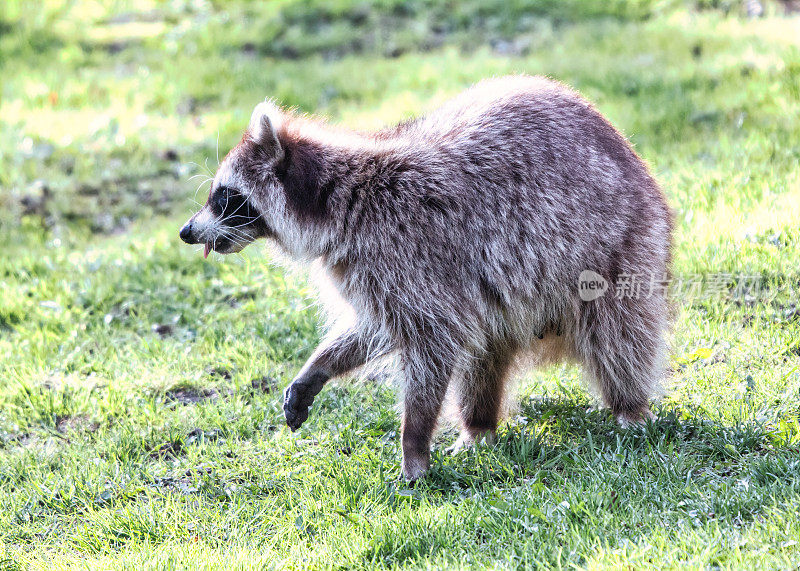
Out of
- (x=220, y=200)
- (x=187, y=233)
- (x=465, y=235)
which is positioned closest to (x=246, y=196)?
(x=220, y=200)

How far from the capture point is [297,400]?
12.7 ft

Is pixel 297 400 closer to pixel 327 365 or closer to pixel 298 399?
pixel 298 399

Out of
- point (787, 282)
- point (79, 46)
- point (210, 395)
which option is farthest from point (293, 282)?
point (79, 46)

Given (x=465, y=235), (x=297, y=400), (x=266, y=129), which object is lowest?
(x=297, y=400)

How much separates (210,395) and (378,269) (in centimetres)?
138

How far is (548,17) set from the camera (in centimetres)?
916

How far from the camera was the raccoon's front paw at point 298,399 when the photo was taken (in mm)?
3855

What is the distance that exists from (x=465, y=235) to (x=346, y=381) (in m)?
0.97

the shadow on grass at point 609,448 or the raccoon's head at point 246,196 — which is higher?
the raccoon's head at point 246,196

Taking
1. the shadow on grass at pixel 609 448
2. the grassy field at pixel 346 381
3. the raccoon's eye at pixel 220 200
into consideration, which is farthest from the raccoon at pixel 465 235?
the grassy field at pixel 346 381

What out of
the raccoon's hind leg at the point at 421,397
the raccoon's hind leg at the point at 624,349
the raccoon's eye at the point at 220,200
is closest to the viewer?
the raccoon's hind leg at the point at 421,397

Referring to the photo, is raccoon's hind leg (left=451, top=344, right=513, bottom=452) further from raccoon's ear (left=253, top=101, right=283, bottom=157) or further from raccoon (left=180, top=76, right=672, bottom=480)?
raccoon's ear (left=253, top=101, right=283, bottom=157)

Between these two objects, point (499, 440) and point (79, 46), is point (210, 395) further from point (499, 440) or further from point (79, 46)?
point (79, 46)

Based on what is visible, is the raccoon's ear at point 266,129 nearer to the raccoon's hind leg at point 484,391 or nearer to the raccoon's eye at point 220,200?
the raccoon's eye at point 220,200
